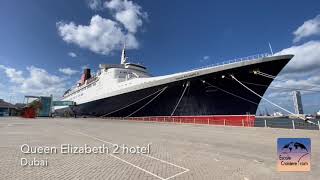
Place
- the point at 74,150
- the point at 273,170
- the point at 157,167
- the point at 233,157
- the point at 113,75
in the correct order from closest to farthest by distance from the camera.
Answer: the point at 273,170
the point at 157,167
the point at 233,157
the point at 74,150
the point at 113,75

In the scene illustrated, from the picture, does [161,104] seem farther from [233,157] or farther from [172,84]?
[233,157]

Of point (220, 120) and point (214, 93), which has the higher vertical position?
point (214, 93)

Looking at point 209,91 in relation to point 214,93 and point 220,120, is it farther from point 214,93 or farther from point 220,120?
point 220,120

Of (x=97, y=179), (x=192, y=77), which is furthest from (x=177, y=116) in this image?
(x=97, y=179)

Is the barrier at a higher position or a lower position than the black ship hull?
lower

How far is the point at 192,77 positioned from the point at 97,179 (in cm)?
1835

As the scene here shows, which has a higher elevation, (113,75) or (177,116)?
(113,75)

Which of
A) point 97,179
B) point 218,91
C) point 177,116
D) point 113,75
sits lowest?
point 97,179

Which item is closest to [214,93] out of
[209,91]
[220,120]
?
[209,91]

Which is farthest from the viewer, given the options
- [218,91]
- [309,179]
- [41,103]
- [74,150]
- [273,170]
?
[41,103]

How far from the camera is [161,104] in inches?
1024

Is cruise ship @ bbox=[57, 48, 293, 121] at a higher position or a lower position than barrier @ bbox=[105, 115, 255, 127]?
higher

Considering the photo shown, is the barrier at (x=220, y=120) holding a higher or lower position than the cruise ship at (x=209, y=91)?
→ lower

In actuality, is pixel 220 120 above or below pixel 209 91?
below
